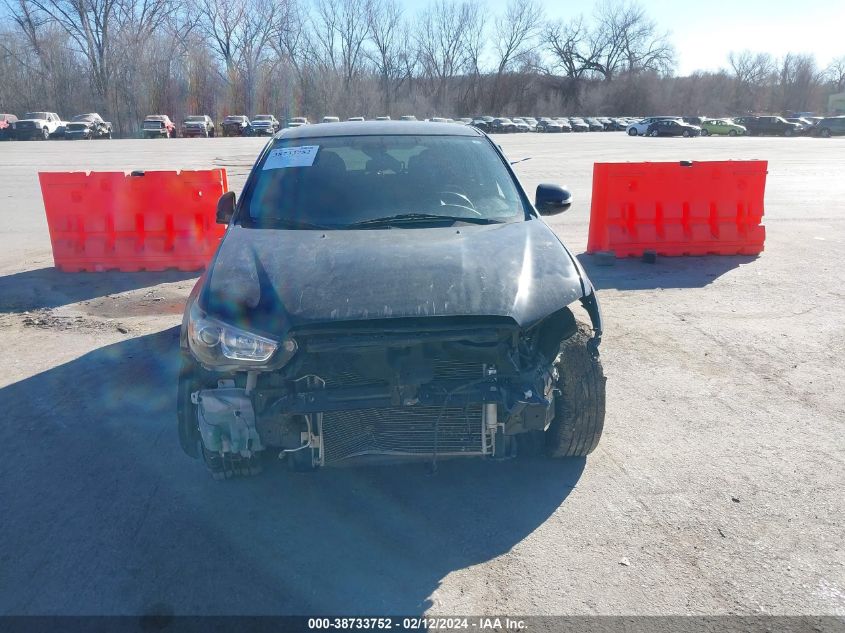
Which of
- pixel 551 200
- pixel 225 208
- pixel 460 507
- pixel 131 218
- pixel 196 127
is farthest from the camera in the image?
pixel 196 127

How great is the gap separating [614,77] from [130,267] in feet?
300

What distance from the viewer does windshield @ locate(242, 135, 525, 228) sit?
4051mm

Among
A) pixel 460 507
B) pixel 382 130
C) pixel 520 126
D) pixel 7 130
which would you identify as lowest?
pixel 460 507

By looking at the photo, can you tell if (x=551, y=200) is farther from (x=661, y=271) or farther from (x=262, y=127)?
(x=262, y=127)

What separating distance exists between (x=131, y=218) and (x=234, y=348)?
5.57m

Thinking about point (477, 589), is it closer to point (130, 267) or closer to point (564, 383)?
point (564, 383)

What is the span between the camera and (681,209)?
843 cm

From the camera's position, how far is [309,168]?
435cm

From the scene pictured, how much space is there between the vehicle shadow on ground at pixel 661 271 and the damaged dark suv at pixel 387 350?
3.95 metres

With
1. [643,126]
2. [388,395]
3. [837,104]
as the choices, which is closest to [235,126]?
[643,126]

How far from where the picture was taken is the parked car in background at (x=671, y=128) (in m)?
49.3

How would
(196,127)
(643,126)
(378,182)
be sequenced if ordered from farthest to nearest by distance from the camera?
(196,127) < (643,126) < (378,182)

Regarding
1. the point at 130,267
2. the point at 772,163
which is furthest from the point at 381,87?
the point at 130,267

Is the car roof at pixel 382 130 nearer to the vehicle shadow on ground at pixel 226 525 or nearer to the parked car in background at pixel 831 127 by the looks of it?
the vehicle shadow on ground at pixel 226 525
